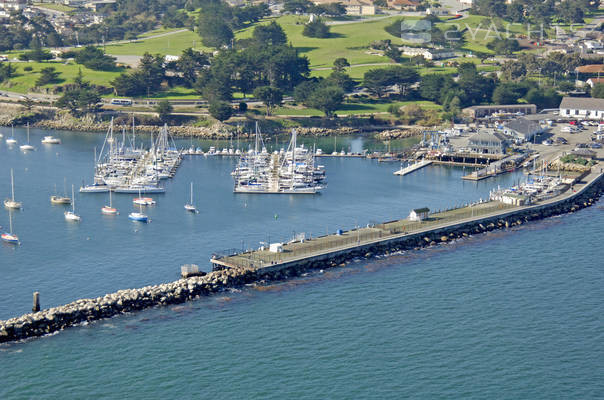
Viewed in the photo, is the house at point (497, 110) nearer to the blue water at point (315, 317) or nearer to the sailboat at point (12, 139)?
the blue water at point (315, 317)

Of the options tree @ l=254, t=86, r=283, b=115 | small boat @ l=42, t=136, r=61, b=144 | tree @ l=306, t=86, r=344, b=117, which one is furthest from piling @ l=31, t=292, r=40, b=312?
tree @ l=306, t=86, r=344, b=117

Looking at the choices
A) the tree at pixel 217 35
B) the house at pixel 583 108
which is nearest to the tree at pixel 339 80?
the house at pixel 583 108

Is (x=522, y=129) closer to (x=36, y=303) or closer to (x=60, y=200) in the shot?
(x=60, y=200)

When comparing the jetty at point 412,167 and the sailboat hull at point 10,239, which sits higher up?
the jetty at point 412,167

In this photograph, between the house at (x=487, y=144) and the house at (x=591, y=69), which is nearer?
the house at (x=487, y=144)

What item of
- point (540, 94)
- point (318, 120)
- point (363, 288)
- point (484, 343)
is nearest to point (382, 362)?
point (484, 343)

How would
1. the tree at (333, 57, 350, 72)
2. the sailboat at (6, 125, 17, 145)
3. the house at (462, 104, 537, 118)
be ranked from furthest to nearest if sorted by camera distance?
1. the tree at (333, 57, 350, 72)
2. the house at (462, 104, 537, 118)
3. the sailboat at (6, 125, 17, 145)

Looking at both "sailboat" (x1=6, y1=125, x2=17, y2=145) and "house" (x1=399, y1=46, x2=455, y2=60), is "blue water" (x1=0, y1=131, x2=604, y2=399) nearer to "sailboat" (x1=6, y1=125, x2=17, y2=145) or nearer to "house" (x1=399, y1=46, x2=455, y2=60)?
"sailboat" (x1=6, y1=125, x2=17, y2=145)
